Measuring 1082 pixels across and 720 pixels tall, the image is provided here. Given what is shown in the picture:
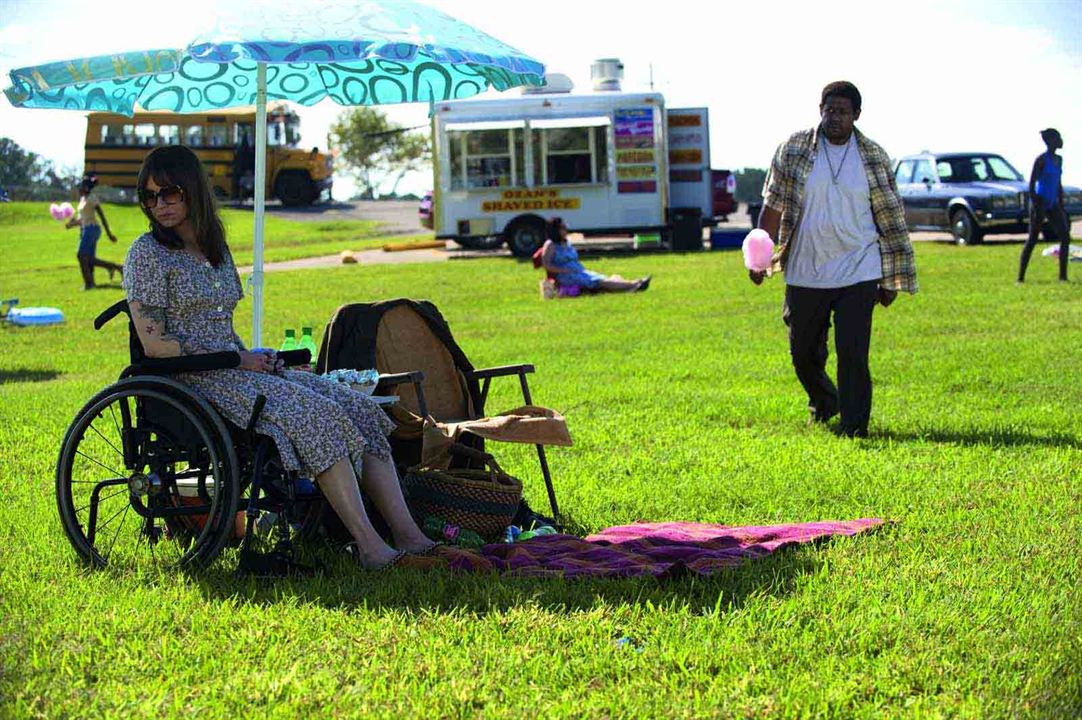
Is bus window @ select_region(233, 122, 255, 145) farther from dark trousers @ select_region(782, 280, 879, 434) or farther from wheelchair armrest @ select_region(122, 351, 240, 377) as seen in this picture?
wheelchair armrest @ select_region(122, 351, 240, 377)

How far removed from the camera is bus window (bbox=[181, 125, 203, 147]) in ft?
148

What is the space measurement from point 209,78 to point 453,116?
62.7ft

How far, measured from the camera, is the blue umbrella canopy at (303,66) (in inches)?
237

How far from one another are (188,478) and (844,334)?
4.15 metres

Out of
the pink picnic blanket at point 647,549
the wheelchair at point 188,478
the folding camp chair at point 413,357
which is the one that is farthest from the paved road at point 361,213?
the wheelchair at point 188,478

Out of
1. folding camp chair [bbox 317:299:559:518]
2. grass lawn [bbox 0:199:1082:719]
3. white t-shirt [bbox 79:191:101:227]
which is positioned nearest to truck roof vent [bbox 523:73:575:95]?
white t-shirt [bbox 79:191:101:227]

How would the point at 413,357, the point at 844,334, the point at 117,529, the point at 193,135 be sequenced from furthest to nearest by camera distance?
the point at 193,135, the point at 844,334, the point at 413,357, the point at 117,529

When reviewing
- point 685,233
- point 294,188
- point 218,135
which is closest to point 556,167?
point 685,233

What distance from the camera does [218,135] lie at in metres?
45.5

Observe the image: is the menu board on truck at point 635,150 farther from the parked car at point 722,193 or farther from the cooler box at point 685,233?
the parked car at point 722,193

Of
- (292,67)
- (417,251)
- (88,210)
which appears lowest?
(417,251)

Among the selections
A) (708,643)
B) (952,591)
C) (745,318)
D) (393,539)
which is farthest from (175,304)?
(745,318)

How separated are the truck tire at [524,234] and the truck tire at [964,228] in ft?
24.6

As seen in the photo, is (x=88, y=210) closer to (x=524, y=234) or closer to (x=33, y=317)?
(x=33, y=317)
